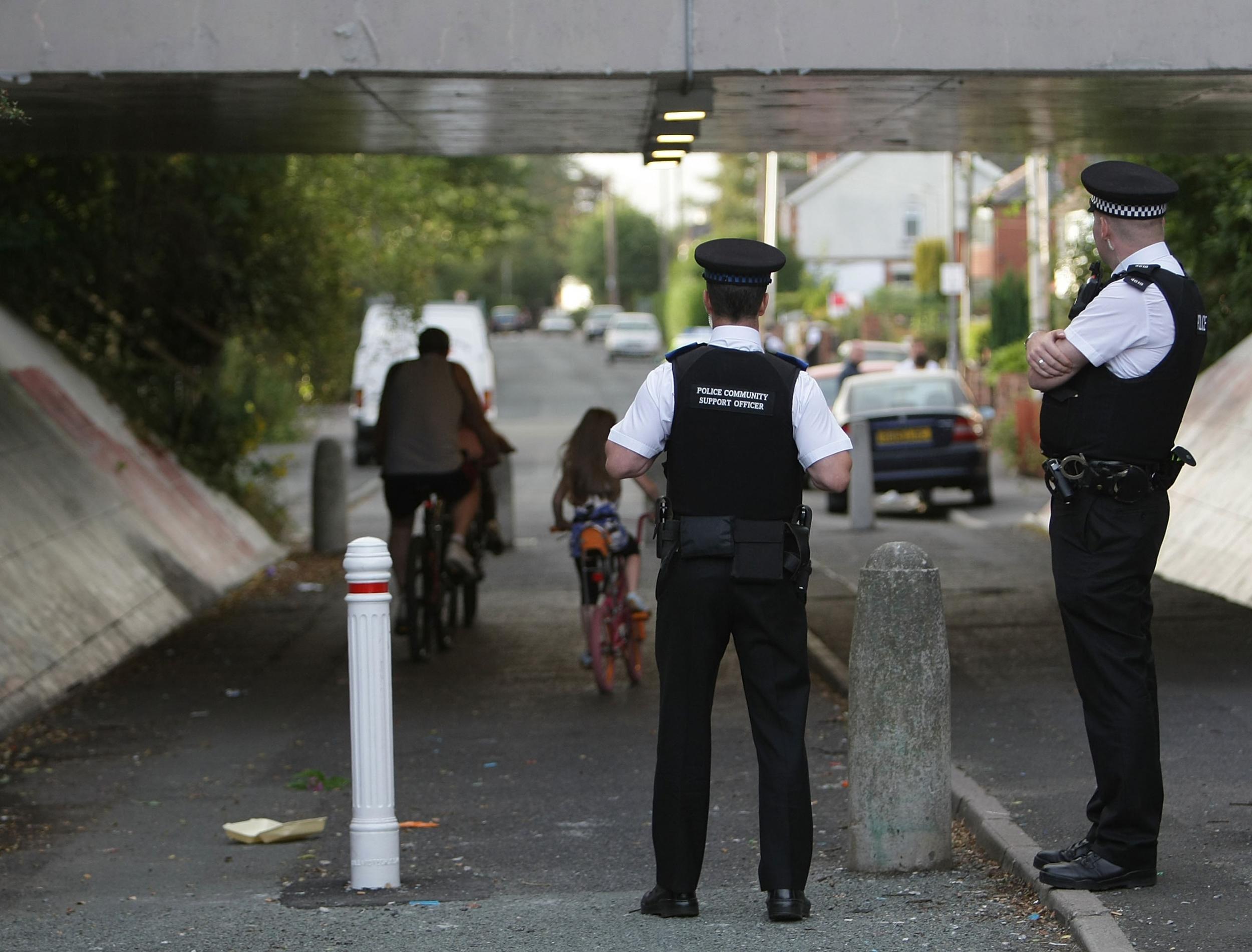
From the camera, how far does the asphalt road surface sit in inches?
212

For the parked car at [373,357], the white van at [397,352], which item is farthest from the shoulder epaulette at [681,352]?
the white van at [397,352]

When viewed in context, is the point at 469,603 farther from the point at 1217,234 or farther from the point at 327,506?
the point at 1217,234

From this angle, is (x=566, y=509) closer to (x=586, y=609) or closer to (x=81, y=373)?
(x=81, y=373)

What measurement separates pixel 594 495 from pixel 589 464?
17 centimetres

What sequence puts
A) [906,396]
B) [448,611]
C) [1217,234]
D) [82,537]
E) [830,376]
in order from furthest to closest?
[830,376] → [906,396] → [1217,234] → [448,611] → [82,537]

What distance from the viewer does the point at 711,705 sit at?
210 inches

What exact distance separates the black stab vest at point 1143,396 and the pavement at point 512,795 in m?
1.36

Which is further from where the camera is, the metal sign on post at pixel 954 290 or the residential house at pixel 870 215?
the residential house at pixel 870 215

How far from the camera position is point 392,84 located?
8.27 metres

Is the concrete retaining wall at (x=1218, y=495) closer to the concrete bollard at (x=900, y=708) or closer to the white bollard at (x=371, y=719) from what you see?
the concrete bollard at (x=900, y=708)

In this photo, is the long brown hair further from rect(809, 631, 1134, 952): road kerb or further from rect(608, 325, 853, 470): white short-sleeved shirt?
rect(608, 325, 853, 470): white short-sleeved shirt

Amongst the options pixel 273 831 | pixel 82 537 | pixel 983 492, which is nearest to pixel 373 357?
pixel 983 492

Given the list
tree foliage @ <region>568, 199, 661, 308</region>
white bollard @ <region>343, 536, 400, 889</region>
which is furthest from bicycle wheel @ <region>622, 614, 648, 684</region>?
tree foliage @ <region>568, 199, 661, 308</region>

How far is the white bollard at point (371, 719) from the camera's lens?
584cm
